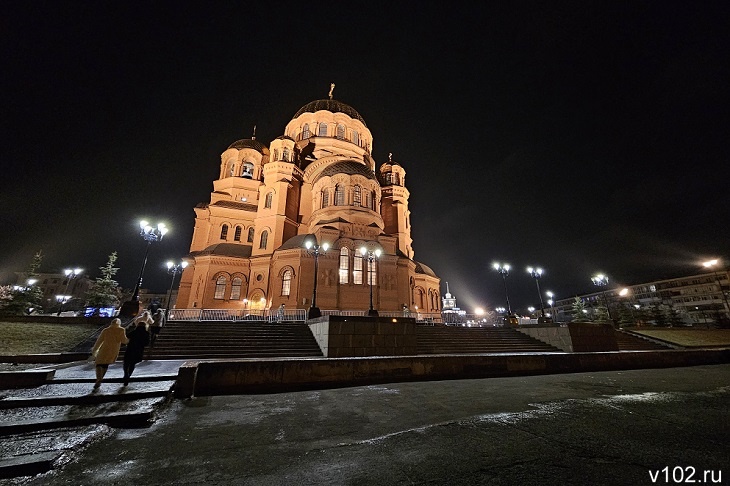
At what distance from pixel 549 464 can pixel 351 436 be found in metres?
2.35

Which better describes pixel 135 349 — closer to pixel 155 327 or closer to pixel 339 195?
pixel 155 327

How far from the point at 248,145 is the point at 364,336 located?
110ft

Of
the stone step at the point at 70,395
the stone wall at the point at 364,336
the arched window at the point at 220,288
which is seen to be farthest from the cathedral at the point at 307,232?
the stone step at the point at 70,395

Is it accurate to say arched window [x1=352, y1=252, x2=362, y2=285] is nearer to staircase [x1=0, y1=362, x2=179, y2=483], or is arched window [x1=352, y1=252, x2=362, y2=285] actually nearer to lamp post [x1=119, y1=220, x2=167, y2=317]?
lamp post [x1=119, y1=220, x2=167, y2=317]

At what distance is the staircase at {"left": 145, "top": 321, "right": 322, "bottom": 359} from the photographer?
40.0ft

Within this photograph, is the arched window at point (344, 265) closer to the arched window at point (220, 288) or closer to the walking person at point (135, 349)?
the arched window at point (220, 288)

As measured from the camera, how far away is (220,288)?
28250 mm

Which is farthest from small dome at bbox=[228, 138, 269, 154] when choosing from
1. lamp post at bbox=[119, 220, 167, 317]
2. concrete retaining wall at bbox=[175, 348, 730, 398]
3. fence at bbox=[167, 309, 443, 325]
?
concrete retaining wall at bbox=[175, 348, 730, 398]

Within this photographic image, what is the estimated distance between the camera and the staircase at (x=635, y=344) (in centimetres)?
1916

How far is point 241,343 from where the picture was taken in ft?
44.9

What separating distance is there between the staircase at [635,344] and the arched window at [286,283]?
78.4 feet

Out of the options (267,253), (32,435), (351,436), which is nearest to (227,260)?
(267,253)

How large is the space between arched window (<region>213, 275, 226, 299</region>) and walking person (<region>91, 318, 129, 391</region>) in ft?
73.1

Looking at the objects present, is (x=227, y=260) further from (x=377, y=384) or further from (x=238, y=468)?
(x=238, y=468)
